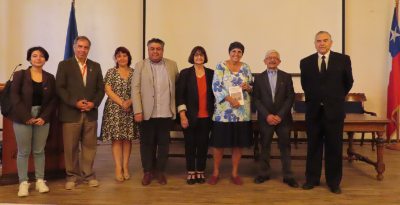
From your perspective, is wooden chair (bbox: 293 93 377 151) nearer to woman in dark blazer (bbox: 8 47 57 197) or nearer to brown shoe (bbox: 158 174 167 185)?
brown shoe (bbox: 158 174 167 185)

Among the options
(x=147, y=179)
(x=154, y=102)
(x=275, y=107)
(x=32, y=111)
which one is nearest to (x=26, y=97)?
(x=32, y=111)

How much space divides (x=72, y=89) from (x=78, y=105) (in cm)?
18

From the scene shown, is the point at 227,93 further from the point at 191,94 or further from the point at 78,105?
the point at 78,105

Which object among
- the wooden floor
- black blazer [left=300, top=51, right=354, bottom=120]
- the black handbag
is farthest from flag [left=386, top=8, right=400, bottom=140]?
the black handbag

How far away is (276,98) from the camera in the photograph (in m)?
2.98

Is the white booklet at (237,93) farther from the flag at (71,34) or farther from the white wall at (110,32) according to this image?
the flag at (71,34)

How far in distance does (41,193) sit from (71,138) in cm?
58

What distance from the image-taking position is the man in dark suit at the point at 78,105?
285 cm

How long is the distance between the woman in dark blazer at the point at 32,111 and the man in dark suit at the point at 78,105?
0.13 meters

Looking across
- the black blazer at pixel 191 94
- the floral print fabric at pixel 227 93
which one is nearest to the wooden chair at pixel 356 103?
the floral print fabric at pixel 227 93

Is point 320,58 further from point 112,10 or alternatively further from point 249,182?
point 112,10

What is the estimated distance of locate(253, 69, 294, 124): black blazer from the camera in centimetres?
295

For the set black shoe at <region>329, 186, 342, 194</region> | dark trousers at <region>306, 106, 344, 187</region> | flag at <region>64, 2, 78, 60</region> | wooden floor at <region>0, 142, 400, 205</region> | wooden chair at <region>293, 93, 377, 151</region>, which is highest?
flag at <region>64, 2, 78, 60</region>

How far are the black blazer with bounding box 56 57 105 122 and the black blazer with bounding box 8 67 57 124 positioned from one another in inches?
3.3
